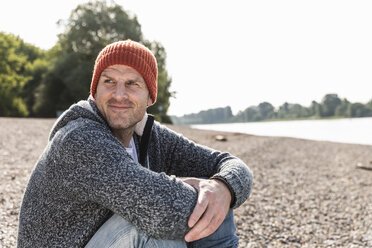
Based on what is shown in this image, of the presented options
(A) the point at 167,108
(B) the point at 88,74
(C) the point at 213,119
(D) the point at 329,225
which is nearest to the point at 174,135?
(D) the point at 329,225

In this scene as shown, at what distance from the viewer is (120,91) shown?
6.78ft

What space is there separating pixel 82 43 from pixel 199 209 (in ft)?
102

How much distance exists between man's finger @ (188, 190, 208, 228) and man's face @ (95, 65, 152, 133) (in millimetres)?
629

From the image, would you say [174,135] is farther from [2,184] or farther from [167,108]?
[167,108]

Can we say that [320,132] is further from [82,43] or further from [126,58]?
[126,58]

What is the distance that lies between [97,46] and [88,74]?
3908 millimetres

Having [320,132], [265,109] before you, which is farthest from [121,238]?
[265,109]

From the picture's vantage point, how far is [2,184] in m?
4.96

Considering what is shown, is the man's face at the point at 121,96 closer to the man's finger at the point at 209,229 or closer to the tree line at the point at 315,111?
the man's finger at the point at 209,229

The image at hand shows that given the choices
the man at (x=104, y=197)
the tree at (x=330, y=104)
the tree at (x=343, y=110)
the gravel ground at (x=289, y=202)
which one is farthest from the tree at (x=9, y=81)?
the tree at (x=343, y=110)

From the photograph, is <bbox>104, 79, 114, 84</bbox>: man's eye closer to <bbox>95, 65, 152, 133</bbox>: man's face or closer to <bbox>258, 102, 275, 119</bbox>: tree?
<bbox>95, 65, 152, 133</bbox>: man's face

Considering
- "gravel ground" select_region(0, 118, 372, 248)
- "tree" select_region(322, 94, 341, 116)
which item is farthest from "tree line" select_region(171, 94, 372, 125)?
"gravel ground" select_region(0, 118, 372, 248)

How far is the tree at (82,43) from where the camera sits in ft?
97.0

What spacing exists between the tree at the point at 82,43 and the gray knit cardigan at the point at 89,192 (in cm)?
2797
